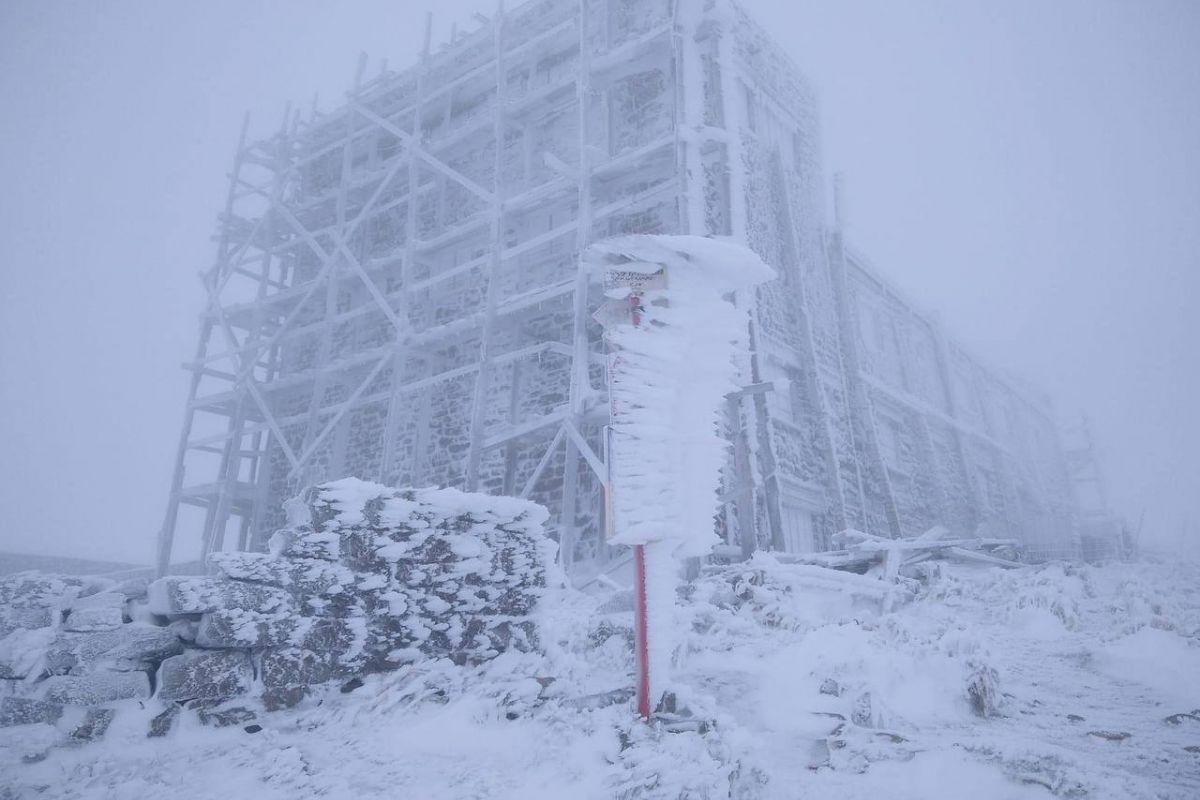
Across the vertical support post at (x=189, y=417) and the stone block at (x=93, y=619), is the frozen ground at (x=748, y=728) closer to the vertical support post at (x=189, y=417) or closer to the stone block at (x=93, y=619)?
the stone block at (x=93, y=619)

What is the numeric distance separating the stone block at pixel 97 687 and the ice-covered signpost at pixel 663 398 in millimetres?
2159

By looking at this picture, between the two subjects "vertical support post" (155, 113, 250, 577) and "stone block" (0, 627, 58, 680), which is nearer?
"stone block" (0, 627, 58, 680)

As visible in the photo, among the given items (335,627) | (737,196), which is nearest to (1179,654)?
(335,627)

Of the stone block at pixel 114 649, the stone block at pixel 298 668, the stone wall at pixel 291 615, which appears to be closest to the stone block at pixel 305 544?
the stone wall at pixel 291 615

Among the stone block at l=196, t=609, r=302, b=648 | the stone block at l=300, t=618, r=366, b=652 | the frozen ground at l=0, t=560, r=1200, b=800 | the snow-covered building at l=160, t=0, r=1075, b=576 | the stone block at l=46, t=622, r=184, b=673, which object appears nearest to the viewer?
the frozen ground at l=0, t=560, r=1200, b=800

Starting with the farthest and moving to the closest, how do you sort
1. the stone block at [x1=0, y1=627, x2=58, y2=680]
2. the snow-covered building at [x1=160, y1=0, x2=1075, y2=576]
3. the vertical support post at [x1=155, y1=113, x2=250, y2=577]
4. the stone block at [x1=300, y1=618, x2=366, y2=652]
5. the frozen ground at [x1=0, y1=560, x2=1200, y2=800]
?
the vertical support post at [x1=155, y1=113, x2=250, y2=577] → the snow-covered building at [x1=160, y1=0, x2=1075, y2=576] → the stone block at [x1=300, y1=618, x2=366, y2=652] → the stone block at [x1=0, y1=627, x2=58, y2=680] → the frozen ground at [x1=0, y1=560, x2=1200, y2=800]

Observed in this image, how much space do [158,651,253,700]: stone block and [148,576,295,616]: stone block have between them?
0.70 feet

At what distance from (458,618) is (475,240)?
351 inches

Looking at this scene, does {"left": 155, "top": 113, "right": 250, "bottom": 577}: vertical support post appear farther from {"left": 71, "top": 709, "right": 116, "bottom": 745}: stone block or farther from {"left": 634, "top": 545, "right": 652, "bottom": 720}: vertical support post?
{"left": 634, "top": 545, "right": 652, "bottom": 720}: vertical support post

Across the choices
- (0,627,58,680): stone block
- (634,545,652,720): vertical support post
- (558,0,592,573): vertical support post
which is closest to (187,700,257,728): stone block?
(0,627,58,680): stone block

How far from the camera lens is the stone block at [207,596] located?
298 centimetres

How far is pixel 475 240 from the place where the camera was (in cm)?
1170

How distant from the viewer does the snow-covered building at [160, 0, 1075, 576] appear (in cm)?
906

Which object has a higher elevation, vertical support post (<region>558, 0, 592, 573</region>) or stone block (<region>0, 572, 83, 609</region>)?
vertical support post (<region>558, 0, 592, 573</region>)
